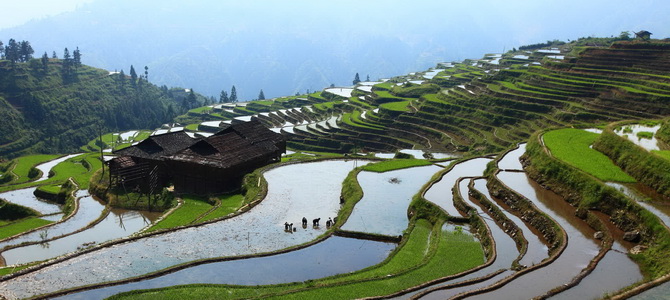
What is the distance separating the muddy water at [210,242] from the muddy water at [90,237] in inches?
160

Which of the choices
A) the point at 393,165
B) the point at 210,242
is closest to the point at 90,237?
the point at 210,242

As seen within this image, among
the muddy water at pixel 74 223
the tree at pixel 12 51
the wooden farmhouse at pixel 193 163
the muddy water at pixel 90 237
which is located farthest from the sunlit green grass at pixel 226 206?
the tree at pixel 12 51

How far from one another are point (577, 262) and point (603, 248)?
1084 mm

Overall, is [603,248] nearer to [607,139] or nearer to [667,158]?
[667,158]

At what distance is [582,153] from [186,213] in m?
16.5

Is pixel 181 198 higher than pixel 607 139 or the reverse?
the reverse

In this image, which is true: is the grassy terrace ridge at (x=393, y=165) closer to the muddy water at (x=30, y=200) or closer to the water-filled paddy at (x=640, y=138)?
the water-filled paddy at (x=640, y=138)

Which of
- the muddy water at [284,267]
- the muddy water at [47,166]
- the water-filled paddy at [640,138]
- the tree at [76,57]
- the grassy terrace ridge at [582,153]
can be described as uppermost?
the tree at [76,57]

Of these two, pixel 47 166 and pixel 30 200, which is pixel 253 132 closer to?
pixel 30 200

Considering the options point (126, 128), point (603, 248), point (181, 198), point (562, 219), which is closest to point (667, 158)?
point (562, 219)

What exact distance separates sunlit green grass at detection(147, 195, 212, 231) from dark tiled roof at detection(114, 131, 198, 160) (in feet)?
16.2

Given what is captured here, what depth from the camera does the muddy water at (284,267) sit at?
545 inches

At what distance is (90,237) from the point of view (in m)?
20.5

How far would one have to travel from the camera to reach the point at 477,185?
2102 cm
